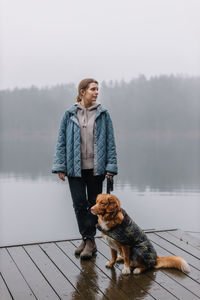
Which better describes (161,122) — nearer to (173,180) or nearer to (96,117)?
(173,180)

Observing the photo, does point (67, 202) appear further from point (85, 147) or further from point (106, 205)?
point (106, 205)

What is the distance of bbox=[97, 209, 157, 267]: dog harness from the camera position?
141 inches

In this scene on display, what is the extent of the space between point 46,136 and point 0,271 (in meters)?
54.0

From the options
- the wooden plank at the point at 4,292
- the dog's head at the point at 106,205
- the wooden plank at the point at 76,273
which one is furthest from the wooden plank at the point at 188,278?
the wooden plank at the point at 4,292

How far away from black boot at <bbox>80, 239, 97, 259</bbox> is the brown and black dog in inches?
12.0

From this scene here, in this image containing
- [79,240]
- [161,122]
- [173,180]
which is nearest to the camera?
[79,240]

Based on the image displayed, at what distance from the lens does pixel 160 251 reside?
14.2ft

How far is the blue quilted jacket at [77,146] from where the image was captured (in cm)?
404

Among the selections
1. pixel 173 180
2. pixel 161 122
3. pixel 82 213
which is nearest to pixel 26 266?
pixel 82 213

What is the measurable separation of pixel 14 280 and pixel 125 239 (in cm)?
98

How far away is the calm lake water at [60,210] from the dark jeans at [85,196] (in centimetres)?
278

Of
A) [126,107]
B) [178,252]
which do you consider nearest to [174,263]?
[178,252]

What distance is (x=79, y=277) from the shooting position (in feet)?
11.7

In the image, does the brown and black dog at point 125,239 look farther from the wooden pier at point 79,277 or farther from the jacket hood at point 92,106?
the jacket hood at point 92,106
